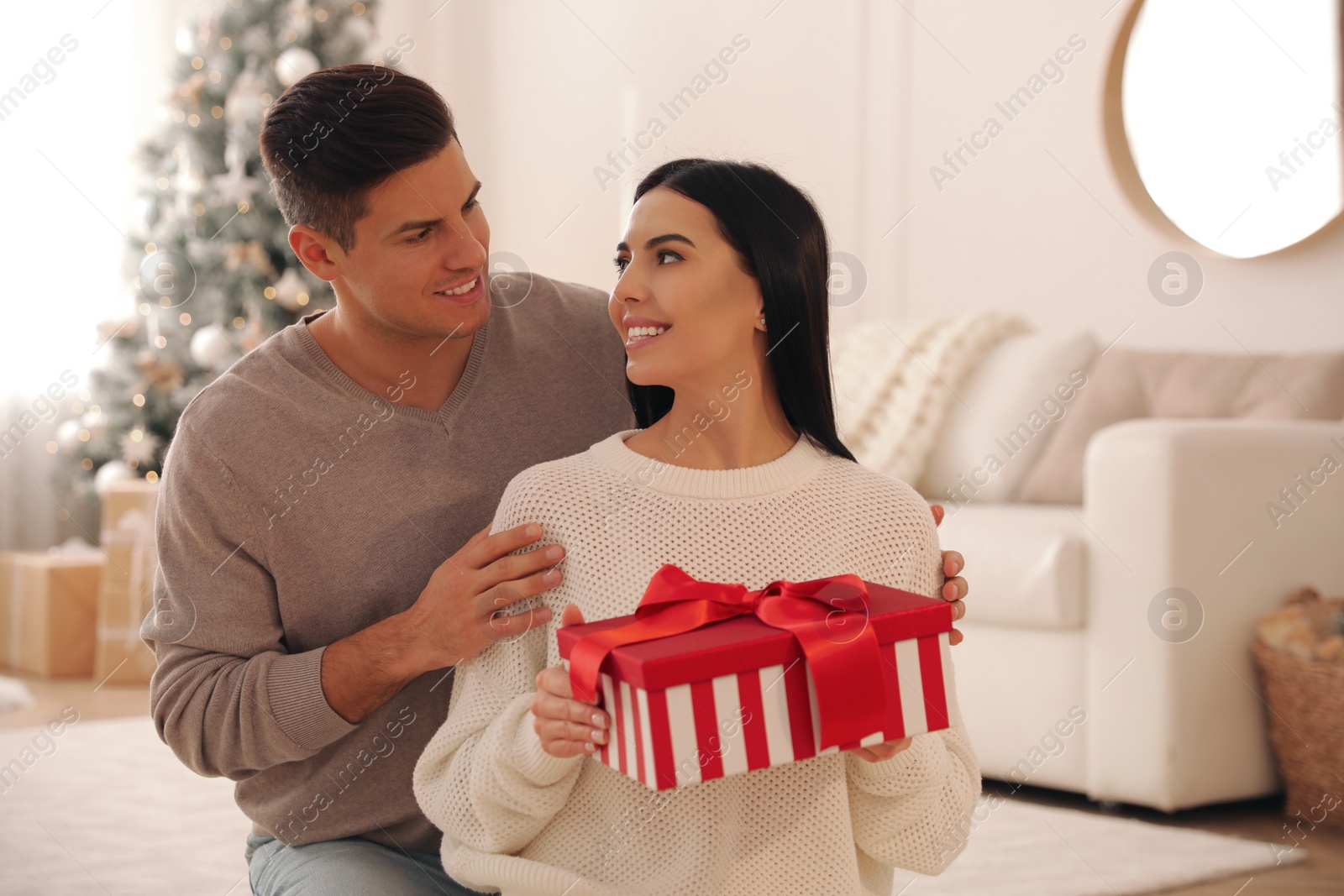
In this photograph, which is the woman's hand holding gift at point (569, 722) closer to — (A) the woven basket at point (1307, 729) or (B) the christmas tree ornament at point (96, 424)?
(A) the woven basket at point (1307, 729)

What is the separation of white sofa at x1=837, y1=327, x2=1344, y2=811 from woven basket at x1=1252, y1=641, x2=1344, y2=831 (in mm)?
53

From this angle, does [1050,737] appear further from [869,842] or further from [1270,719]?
[869,842]

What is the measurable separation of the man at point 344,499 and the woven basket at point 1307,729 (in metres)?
1.43

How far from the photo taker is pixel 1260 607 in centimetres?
251

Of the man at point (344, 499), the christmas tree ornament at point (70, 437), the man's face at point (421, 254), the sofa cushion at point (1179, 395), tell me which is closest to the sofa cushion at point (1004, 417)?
the sofa cushion at point (1179, 395)

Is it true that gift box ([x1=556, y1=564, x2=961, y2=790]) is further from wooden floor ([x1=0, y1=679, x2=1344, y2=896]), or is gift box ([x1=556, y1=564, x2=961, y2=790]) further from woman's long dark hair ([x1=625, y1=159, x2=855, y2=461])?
wooden floor ([x1=0, y1=679, x2=1344, y2=896])

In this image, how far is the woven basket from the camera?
2.34 meters

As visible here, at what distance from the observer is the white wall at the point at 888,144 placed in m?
3.48

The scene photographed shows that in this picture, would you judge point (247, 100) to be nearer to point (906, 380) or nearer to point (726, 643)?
point (906, 380)

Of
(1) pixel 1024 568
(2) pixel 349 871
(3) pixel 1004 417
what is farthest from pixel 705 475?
(3) pixel 1004 417

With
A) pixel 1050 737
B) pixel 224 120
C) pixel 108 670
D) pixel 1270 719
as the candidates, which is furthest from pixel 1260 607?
pixel 224 120

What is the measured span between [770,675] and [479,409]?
0.66m

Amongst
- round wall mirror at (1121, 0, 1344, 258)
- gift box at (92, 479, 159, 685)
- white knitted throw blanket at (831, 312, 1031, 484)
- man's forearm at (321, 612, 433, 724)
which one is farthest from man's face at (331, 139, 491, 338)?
gift box at (92, 479, 159, 685)

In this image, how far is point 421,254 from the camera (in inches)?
58.2
